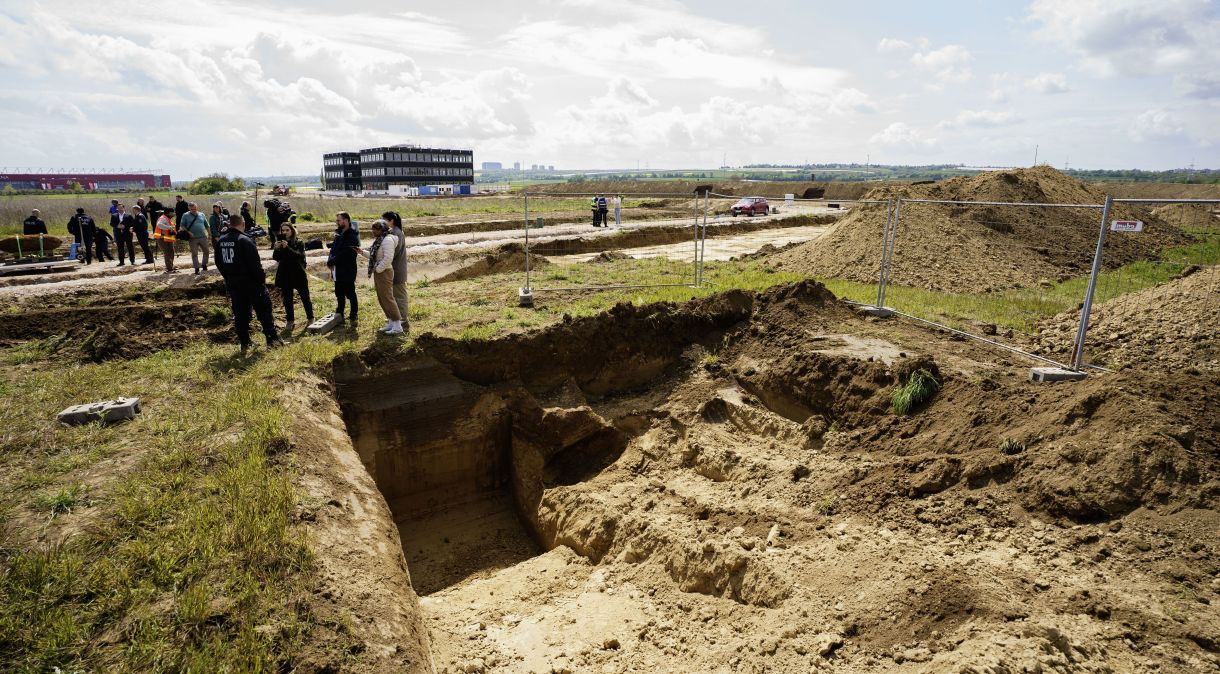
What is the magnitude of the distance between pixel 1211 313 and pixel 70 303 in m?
19.6

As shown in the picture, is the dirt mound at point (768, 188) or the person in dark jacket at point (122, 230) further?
the dirt mound at point (768, 188)

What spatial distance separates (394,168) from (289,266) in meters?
92.9

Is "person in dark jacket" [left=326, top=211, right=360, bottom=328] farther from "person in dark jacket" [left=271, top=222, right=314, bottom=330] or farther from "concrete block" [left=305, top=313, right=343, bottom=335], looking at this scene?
"person in dark jacket" [left=271, top=222, right=314, bottom=330]

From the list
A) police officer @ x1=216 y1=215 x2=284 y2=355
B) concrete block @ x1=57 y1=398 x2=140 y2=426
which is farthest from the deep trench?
concrete block @ x1=57 y1=398 x2=140 y2=426

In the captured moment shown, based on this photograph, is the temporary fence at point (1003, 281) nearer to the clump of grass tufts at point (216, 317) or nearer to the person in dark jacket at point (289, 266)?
the person in dark jacket at point (289, 266)

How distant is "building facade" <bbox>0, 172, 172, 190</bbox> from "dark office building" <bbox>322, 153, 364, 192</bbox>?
91.8ft

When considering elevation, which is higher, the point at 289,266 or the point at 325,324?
the point at 289,266

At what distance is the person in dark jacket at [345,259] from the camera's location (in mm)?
9987

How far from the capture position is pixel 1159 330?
8.80m

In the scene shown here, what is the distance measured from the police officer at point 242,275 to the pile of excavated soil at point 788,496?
1.94 metres

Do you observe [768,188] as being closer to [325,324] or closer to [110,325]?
[325,324]

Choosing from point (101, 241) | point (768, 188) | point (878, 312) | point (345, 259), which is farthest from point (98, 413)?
point (768, 188)

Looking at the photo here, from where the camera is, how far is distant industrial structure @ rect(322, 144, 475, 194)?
95.1m

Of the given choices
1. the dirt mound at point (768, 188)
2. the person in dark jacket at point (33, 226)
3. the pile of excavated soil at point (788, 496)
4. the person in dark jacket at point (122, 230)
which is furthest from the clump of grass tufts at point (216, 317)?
the dirt mound at point (768, 188)
